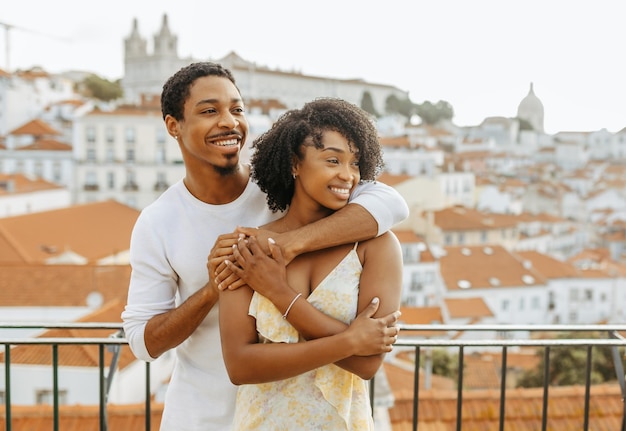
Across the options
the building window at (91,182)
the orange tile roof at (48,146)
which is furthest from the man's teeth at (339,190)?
the orange tile roof at (48,146)

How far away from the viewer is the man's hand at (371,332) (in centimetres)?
157

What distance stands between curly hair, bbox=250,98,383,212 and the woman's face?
0.7 inches

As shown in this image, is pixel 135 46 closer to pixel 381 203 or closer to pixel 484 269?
pixel 484 269

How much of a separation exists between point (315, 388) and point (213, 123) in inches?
31.3

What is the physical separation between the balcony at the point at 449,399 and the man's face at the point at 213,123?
742mm

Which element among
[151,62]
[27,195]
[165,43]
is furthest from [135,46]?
[27,195]

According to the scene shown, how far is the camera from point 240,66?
249ft

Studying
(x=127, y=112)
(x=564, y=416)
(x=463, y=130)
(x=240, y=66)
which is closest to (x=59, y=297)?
(x=564, y=416)

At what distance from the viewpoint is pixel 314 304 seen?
1.64 metres

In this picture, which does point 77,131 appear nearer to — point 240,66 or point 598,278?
point 598,278

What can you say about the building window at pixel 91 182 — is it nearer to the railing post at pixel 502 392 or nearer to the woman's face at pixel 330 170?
the railing post at pixel 502 392

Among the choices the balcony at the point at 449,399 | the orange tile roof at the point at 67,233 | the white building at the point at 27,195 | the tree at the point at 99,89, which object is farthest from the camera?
the tree at the point at 99,89

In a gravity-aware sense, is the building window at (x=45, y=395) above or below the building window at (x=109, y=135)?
below

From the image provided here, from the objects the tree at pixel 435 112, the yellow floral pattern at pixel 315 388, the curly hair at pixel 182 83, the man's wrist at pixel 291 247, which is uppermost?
the tree at pixel 435 112
